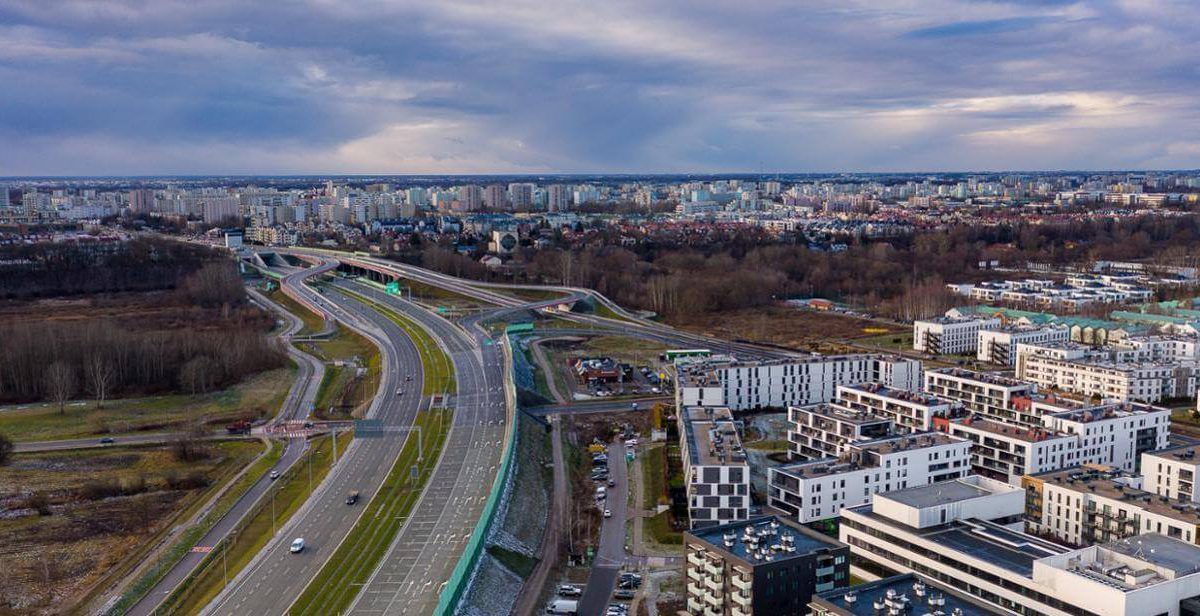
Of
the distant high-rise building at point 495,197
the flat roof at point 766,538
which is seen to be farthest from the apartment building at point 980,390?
the distant high-rise building at point 495,197

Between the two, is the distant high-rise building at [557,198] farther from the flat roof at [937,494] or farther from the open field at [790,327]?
the flat roof at [937,494]

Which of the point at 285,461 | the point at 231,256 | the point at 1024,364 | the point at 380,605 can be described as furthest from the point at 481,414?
Result: the point at 231,256

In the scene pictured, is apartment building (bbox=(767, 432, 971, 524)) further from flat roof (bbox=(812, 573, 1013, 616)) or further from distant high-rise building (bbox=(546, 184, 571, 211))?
distant high-rise building (bbox=(546, 184, 571, 211))

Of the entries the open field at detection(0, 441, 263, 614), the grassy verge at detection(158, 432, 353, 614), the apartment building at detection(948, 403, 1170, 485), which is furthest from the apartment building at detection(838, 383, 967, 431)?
the open field at detection(0, 441, 263, 614)

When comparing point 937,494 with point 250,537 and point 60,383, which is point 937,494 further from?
point 60,383

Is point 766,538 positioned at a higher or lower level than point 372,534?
higher

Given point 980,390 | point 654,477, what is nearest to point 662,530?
point 654,477
